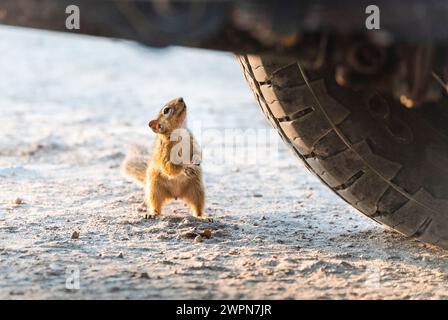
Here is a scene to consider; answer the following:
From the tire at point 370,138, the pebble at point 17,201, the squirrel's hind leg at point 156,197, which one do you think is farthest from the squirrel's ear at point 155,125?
the tire at point 370,138

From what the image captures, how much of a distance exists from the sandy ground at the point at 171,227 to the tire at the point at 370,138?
304 mm

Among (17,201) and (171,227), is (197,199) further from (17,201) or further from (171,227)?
(17,201)

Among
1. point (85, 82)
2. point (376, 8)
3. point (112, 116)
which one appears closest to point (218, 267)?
point (376, 8)

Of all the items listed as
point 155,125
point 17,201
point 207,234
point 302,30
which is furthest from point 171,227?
point 302,30

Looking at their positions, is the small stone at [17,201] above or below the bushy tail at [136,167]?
below

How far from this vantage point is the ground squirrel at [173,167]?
491 cm

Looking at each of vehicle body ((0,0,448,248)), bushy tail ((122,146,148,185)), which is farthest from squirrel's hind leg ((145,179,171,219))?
vehicle body ((0,0,448,248))

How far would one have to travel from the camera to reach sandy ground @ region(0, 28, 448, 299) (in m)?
3.46

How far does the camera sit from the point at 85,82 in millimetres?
10031

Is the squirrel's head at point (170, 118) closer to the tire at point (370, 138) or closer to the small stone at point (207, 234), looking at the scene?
the small stone at point (207, 234)

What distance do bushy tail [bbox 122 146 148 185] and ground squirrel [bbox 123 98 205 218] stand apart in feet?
0.64

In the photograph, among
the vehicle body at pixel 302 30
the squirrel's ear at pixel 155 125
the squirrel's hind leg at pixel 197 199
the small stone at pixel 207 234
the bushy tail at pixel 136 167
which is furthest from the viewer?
the bushy tail at pixel 136 167

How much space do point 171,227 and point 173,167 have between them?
20.5 inches
